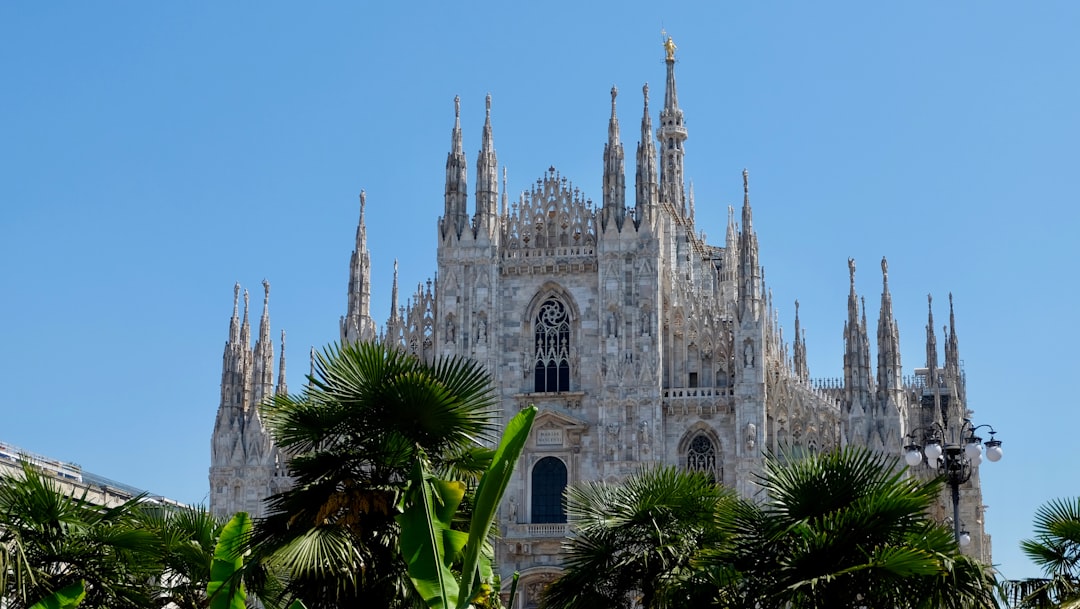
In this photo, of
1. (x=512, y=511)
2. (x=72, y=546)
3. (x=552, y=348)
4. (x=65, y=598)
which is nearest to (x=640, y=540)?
(x=72, y=546)

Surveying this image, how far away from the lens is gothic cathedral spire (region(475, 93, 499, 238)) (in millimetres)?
53969

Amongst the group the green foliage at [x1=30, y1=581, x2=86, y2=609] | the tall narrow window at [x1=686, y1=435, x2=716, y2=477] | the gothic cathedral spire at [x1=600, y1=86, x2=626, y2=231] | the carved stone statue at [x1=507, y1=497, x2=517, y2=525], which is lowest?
the green foliage at [x1=30, y1=581, x2=86, y2=609]

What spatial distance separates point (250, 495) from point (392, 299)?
8281mm

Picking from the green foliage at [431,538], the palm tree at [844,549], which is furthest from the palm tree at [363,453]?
the palm tree at [844,549]

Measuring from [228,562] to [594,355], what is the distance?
32921mm

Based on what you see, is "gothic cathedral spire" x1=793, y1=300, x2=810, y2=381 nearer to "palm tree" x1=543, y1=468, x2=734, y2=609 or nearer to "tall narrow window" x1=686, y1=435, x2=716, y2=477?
"tall narrow window" x1=686, y1=435, x2=716, y2=477

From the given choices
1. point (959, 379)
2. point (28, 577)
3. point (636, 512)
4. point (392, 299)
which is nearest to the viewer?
point (28, 577)

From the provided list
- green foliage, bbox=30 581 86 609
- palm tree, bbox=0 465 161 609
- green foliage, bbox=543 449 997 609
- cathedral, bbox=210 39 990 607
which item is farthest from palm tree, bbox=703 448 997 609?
cathedral, bbox=210 39 990 607

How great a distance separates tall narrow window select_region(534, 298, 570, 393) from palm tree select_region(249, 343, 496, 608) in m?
31.6

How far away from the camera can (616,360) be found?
51812 mm

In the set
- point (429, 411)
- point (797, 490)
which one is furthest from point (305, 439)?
point (797, 490)

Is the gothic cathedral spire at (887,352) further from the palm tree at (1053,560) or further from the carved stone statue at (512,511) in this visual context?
the palm tree at (1053,560)

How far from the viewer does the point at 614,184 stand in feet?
175

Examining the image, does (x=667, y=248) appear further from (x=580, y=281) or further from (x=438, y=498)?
(x=438, y=498)
